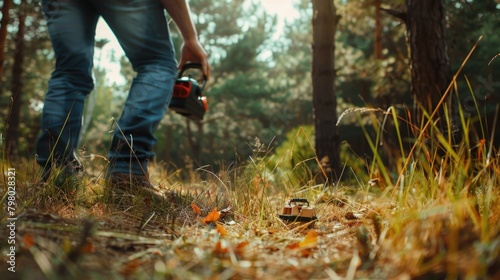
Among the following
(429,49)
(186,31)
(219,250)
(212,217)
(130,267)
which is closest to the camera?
(130,267)

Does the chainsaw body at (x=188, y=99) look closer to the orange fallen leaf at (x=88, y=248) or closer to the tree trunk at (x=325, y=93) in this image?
the orange fallen leaf at (x=88, y=248)

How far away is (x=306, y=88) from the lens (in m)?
23.2

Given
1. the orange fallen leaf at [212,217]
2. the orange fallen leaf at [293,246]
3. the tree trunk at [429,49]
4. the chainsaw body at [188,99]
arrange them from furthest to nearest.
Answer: the tree trunk at [429,49], the chainsaw body at [188,99], the orange fallen leaf at [212,217], the orange fallen leaf at [293,246]

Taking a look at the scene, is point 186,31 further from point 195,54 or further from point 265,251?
point 265,251

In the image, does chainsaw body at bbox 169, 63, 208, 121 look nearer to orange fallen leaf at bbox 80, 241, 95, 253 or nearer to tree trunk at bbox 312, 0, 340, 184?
orange fallen leaf at bbox 80, 241, 95, 253

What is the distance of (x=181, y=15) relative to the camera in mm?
2264

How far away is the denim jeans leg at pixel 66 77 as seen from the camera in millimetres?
2098

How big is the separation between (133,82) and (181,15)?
41 centimetres

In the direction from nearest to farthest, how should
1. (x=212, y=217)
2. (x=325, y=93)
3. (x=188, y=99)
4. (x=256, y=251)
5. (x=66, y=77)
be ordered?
(x=256, y=251) < (x=212, y=217) < (x=66, y=77) < (x=188, y=99) < (x=325, y=93)

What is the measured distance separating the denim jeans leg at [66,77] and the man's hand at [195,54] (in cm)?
47

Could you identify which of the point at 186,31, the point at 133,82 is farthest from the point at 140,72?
the point at 186,31

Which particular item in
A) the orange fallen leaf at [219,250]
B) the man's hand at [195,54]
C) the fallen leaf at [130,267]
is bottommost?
the orange fallen leaf at [219,250]

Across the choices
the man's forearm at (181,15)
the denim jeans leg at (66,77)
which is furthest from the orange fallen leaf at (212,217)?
the man's forearm at (181,15)

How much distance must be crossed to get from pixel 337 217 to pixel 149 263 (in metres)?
1.04
